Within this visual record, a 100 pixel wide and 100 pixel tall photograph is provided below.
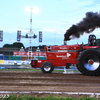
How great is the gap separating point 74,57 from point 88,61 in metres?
1.15

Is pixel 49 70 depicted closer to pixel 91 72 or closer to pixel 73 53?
pixel 73 53

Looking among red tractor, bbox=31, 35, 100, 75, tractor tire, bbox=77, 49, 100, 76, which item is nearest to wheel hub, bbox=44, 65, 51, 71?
red tractor, bbox=31, 35, 100, 75

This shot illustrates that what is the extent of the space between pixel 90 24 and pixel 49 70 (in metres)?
4.32

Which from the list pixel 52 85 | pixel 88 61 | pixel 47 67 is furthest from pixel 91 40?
pixel 52 85

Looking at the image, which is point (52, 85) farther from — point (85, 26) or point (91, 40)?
point (85, 26)

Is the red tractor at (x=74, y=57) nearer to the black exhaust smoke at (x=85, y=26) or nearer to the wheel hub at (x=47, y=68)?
the wheel hub at (x=47, y=68)

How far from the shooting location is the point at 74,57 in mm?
10008

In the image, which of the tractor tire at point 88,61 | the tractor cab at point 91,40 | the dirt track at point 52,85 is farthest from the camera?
the tractor cab at point 91,40

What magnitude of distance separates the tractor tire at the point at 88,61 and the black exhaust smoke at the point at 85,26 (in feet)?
7.24

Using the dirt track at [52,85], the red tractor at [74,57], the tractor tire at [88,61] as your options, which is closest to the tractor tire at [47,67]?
the red tractor at [74,57]

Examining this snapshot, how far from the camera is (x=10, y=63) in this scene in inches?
631

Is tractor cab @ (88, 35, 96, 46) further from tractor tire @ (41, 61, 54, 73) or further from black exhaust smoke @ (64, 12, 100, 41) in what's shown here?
tractor tire @ (41, 61, 54, 73)

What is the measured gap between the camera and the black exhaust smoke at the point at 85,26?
1059cm

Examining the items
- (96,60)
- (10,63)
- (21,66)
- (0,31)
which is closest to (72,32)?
(96,60)
